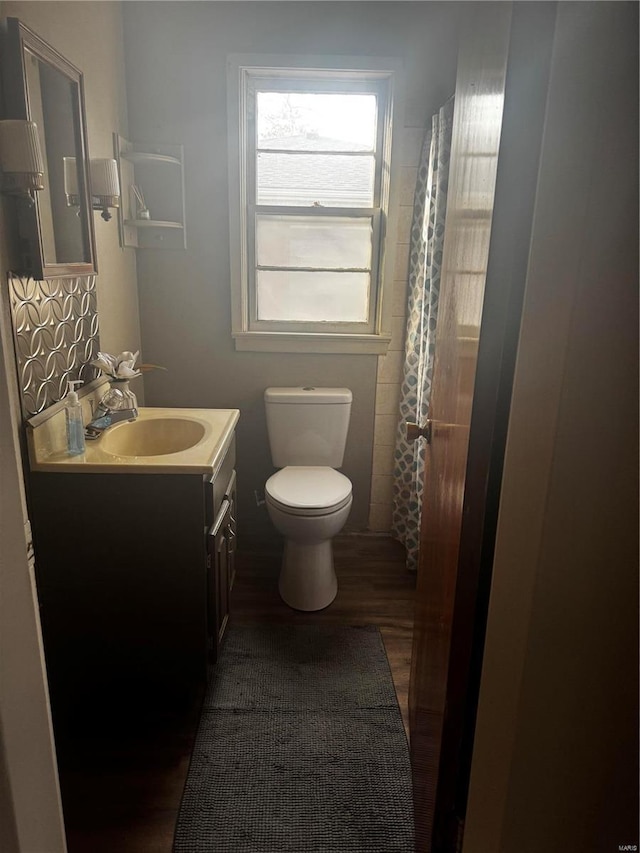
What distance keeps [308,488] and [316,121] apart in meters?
1.68

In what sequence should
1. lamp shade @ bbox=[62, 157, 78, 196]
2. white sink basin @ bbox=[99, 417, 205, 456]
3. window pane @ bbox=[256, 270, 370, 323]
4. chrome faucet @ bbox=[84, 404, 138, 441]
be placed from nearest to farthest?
lamp shade @ bbox=[62, 157, 78, 196] → chrome faucet @ bbox=[84, 404, 138, 441] → white sink basin @ bbox=[99, 417, 205, 456] → window pane @ bbox=[256, 270, 370, 323]

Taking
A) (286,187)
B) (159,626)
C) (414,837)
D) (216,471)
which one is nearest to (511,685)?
(414,837)

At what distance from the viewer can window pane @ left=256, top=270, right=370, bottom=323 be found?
284cm

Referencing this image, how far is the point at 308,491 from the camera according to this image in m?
2.41

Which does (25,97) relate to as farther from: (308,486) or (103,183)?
(308,486)

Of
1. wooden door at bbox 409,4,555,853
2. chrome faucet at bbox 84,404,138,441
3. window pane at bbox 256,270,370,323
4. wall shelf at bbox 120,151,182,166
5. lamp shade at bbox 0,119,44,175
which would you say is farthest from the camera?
window pane at bbox 256,270,370,323

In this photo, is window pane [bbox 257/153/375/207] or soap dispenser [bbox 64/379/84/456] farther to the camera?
window pane [bbox 257/153/375/207]

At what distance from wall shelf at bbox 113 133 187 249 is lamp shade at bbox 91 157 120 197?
1.45 ft

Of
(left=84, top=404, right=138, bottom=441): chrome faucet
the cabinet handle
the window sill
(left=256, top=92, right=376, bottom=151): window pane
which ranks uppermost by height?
(left=256, top=92, right=376, bottom=151): window pane

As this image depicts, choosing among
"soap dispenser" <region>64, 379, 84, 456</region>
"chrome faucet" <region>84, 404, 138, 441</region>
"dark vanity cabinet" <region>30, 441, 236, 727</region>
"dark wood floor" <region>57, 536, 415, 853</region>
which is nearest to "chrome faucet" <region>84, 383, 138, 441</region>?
"chrome faucet" <region>84, 404, 138, 441</region>

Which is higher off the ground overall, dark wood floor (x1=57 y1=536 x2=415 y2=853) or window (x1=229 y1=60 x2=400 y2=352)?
window (x1=229 y1=60 x2=400 y2=352)

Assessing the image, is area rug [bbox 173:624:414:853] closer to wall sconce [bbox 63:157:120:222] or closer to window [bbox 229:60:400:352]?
window [bbox 229:60:400:352]

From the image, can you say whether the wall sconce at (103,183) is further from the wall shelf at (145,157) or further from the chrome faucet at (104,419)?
the chrome faucet at (104,419)

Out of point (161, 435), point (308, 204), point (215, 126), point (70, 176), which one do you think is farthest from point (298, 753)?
point (215, 126)
